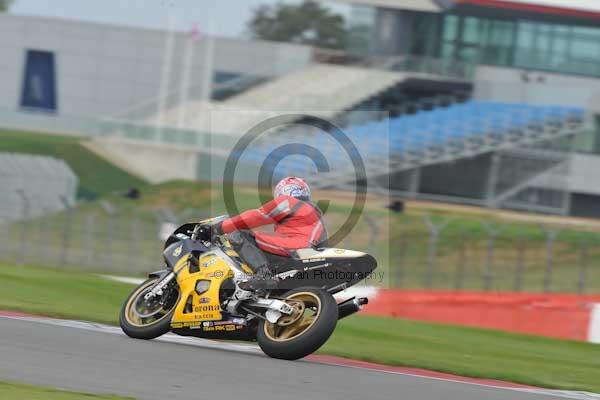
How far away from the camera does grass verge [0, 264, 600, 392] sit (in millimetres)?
10750

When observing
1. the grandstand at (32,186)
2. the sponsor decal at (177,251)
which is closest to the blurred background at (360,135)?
the grandstand at (32,186)

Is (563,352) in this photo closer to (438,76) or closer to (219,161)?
(219,161)

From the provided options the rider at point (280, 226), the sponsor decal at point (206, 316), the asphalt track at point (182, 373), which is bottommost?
the asphalt track at point (182, 373)

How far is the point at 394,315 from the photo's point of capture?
57.0 feet

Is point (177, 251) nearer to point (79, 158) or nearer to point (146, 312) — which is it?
point (146, 312)

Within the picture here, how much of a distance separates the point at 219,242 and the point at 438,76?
3108 centimetres

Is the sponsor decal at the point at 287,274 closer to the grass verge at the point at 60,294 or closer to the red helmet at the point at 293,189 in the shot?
the red helmet at the point at 293,189

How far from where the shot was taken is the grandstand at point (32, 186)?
2100 cm

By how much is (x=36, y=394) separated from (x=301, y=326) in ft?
9.25

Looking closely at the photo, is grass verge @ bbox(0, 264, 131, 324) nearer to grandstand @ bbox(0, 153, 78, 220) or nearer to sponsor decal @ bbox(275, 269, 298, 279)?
sponsor decal @ bbox(275, 269, 298, 279)

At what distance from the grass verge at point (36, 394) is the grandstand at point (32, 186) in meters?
12.1

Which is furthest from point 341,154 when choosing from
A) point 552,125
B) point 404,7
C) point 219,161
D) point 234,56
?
point 234,56

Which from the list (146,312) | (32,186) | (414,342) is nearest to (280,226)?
(146,312)

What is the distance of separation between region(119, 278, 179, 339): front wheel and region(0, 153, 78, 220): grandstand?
9405 millimetres
